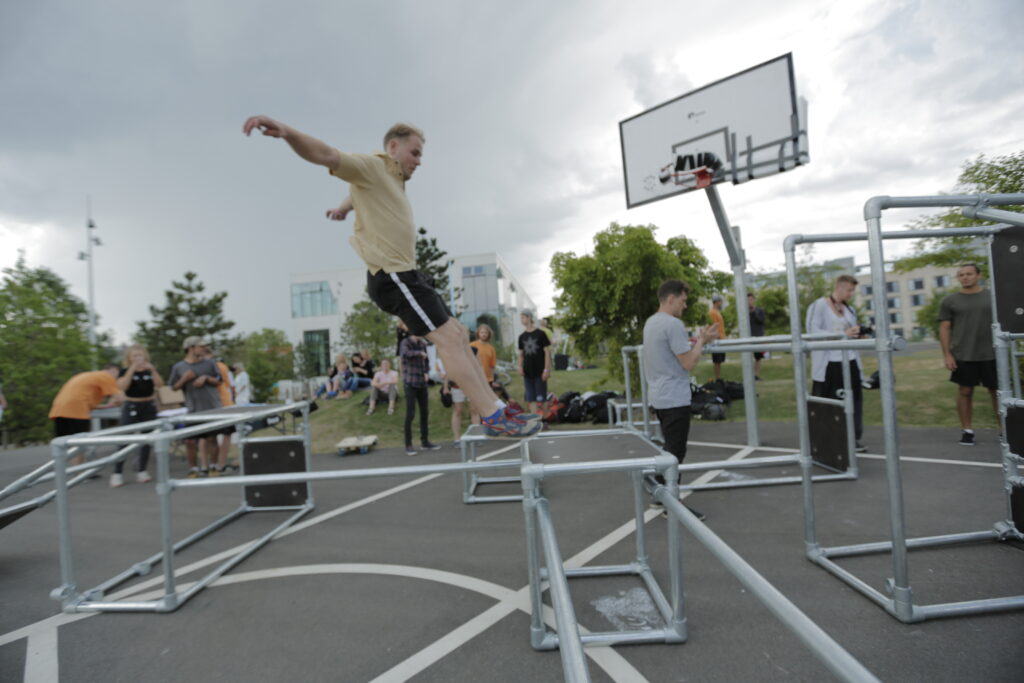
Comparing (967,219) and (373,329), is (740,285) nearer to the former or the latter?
(967,219)

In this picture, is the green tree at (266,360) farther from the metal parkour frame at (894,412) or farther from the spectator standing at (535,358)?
the metal parkour frame at (894,412)

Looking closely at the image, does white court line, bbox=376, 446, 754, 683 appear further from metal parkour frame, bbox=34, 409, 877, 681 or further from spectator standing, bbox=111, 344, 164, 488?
spectator standing, bbox=111, 344, 164, 488

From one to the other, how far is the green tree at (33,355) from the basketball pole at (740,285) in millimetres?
16619

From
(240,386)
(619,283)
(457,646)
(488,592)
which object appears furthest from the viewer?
(240,386)

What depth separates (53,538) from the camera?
4.47 meters

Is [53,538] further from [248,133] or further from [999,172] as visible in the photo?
[999,172]

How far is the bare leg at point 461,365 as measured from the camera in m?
2.63

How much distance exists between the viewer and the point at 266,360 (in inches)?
2490

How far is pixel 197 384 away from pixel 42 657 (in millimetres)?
4329

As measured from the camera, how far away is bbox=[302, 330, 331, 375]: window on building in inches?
2115

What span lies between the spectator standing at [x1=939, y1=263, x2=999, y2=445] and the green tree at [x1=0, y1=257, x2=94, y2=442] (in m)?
18.8

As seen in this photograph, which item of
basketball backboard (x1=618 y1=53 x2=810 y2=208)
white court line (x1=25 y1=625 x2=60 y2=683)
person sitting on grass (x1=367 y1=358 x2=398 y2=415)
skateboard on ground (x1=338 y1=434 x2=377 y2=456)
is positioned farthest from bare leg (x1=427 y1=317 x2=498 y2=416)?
person sitting on grass (x1=367 y1=358 x2=398 y2=415)

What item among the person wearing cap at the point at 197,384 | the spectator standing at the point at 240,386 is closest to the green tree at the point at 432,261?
the spectator standing at the point at 240,386

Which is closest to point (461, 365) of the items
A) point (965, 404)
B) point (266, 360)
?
point (965, 404)
